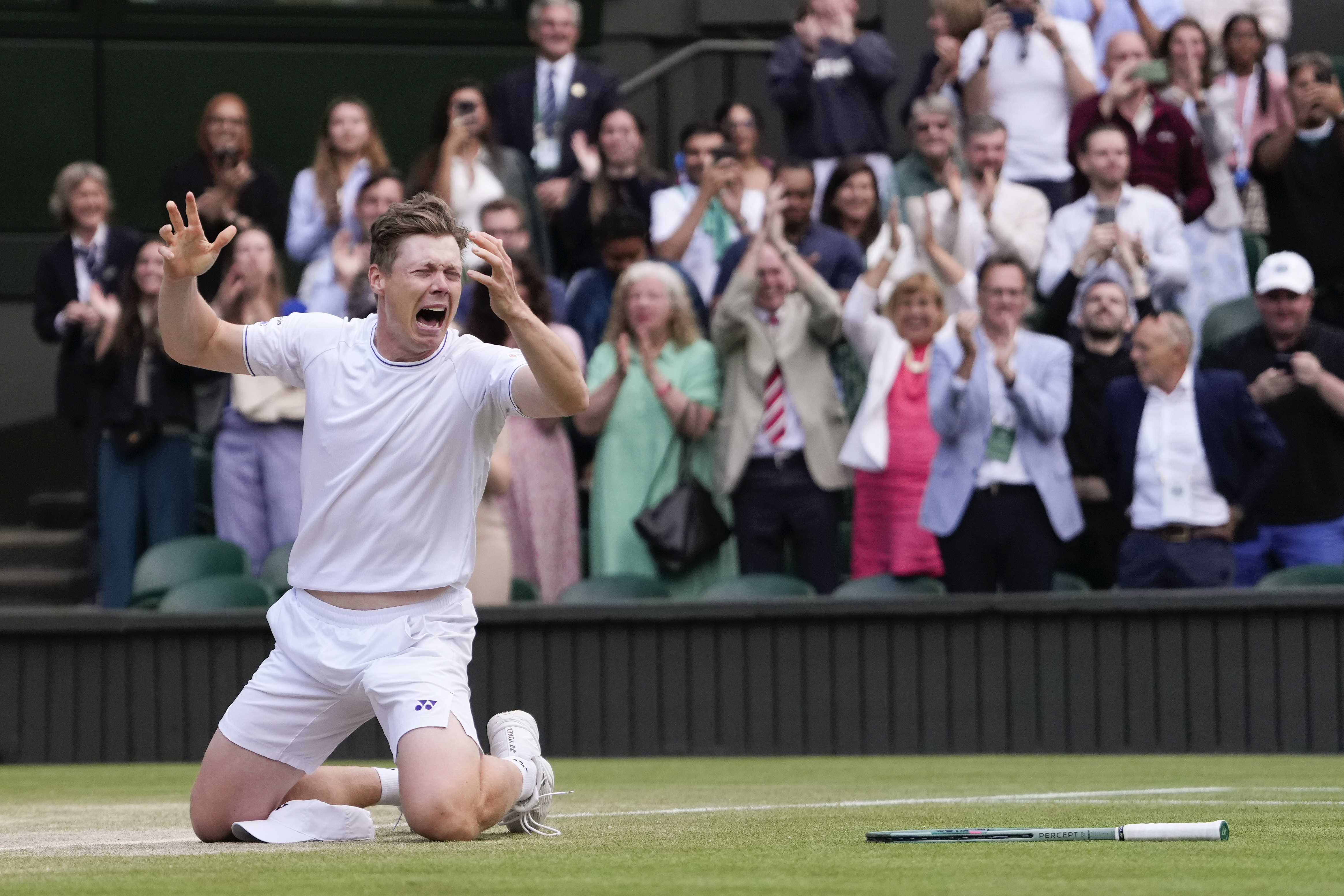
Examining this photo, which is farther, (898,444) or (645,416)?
(645,416)

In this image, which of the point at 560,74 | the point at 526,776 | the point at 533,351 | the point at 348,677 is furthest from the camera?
the point at 560,74

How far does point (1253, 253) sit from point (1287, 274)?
6.65 ft

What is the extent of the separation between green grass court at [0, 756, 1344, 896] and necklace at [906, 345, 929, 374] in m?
2.42

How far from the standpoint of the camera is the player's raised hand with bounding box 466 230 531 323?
17.1ft

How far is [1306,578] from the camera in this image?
10.0 metres

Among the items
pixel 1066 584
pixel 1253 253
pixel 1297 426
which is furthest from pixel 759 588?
pixel 1253 253

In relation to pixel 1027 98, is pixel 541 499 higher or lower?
lower

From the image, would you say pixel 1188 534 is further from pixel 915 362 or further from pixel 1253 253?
pixel 1253 253

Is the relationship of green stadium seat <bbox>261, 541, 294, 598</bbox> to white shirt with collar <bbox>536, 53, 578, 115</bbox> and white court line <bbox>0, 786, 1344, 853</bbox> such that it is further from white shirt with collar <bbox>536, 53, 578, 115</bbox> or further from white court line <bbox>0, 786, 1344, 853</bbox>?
white court line <bbox>0, 786, 1344, 853</bbox>

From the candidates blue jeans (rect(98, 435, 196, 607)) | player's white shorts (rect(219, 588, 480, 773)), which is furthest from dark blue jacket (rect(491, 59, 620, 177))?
player's white shorts (rect(219, 588, 480, 773))

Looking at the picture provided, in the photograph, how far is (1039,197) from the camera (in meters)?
11.6

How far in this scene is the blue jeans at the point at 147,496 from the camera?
10828 millimetres

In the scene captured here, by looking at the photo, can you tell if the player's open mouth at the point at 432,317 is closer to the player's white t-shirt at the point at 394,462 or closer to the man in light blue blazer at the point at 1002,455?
the player's white t-shirt at the point at 394,462

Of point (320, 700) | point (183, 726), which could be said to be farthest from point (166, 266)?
point (183, 726)
